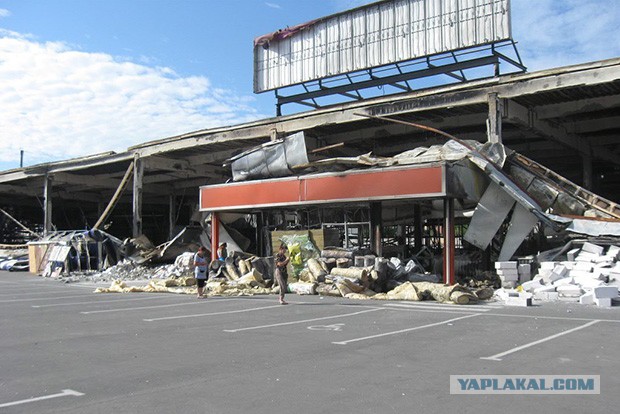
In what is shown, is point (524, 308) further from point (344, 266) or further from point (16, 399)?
point (16, 399)

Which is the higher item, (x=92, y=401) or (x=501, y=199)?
(x=501, y=199)

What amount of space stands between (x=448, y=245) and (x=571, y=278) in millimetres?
3709

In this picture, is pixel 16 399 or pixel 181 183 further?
pixel 181 183

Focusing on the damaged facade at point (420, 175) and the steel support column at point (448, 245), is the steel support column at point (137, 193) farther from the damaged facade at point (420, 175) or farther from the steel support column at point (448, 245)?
the steel support column at point (448, 245)

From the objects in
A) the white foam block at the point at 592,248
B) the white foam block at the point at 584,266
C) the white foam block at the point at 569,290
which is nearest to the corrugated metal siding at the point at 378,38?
the white foam block at the point at 592,248

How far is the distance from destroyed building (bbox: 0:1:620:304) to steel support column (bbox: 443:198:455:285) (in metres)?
0.03

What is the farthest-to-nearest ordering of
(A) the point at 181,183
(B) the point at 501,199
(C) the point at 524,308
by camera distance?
(A) the point at 181,183 → (B) the point at 501,199 → (C) the point at 524,308

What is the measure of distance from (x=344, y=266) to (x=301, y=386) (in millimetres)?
13057

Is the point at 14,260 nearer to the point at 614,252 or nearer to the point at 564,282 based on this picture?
the point at 564,282

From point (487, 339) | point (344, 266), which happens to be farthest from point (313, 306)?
point (487, 339)

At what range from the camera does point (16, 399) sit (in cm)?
589

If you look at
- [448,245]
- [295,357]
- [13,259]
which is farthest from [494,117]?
[13,259]

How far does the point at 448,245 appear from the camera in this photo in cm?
1827

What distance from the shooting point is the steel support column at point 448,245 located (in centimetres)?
1814
